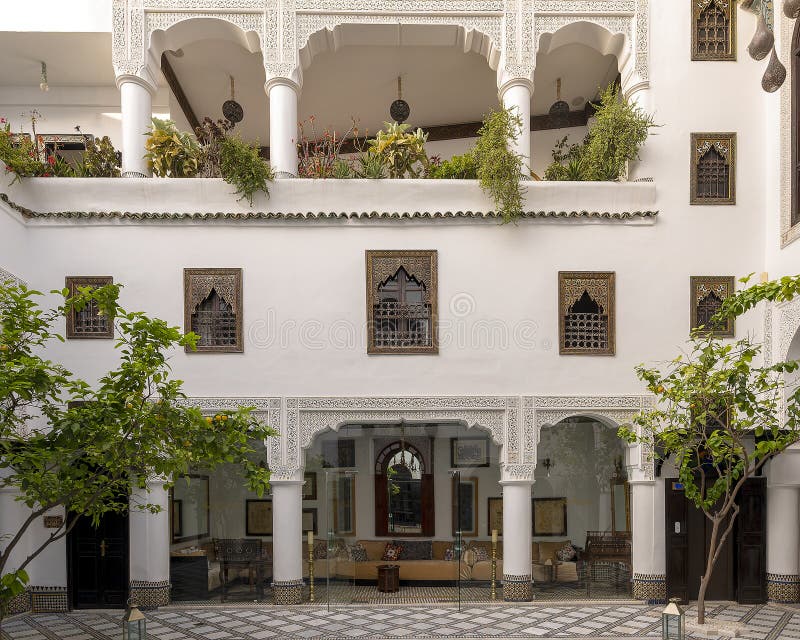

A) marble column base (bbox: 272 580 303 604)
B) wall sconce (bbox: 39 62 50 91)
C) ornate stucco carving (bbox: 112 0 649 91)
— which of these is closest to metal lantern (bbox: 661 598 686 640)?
marble column base (bbox: 272 580 303 604)

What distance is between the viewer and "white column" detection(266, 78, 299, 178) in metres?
8.79

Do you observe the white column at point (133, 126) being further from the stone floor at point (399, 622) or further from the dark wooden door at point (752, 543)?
the dark wooden door at point (752, 543)

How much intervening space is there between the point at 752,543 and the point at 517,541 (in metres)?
3.11

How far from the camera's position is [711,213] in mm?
8719

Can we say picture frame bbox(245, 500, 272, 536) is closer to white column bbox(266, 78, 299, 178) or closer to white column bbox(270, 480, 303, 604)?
white column bbox(270, 480, 303, 604)

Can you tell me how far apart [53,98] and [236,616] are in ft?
26.9

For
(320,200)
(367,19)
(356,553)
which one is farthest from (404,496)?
(367,19)

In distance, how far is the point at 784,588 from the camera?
28.4 feet

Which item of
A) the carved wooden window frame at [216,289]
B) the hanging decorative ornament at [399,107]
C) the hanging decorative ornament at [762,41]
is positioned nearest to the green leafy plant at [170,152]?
the carved wooden window frame at [216,289]

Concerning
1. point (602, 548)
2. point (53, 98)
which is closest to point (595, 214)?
point (602, 548)

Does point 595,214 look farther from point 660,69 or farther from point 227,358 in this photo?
point 227,358

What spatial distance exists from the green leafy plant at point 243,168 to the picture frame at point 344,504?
405 centimetres

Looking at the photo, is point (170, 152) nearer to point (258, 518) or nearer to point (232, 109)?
point (232, 109)

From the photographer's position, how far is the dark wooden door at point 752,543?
345 inches
